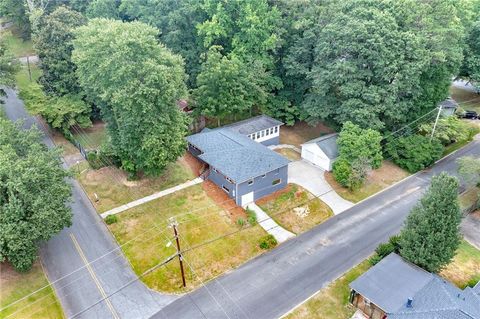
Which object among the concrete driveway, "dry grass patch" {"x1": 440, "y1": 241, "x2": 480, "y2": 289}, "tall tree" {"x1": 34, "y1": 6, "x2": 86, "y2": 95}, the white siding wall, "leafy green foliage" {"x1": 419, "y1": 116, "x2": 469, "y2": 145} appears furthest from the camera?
"tall tree" {"x1": 34, "y1": 6, "x2": 86, "y2": 95}

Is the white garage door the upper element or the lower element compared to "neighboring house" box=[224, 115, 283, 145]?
lower

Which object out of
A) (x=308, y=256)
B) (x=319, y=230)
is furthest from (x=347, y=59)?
(x=308, y=256)

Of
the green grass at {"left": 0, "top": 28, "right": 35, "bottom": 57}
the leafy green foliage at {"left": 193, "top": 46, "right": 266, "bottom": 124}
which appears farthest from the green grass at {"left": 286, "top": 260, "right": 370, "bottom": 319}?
the green grass at {"left": 0, "top": 28, "right": 35, "bottom": 57}

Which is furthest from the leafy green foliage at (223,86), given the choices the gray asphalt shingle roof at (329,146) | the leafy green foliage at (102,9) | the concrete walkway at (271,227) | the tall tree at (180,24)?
the leafy green foliage at (102,9)

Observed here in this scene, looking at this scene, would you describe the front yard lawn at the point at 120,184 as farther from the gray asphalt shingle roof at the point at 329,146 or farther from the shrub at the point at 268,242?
the gray asphalt shingle roof at the point at 329,146

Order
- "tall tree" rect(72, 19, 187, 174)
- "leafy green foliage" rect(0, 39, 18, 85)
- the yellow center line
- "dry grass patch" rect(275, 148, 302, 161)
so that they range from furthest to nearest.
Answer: "dry grass patch" rect(275, 148, 302, 161) < "leafy green foliage" rect(0, 39, 18, 85) < "tall tree" rect(72, 19, 187, 174) < the yellow center line

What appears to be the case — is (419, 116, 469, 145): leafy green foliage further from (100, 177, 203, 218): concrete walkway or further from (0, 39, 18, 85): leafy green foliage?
(0, 39, 18, 85): leafy green foliage

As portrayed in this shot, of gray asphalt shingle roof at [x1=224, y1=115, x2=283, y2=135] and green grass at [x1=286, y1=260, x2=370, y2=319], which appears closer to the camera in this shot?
green grass at [x1=286, y1=260, x2=370, y2=319]
